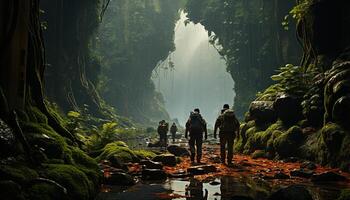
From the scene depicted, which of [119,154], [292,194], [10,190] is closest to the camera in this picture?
[10,190]

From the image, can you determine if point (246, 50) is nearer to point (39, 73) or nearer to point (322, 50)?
point (322, 50)

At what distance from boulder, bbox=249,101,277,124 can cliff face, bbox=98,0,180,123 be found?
57515 millimetres

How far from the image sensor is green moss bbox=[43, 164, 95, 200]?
18.3ft

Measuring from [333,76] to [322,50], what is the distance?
4.99m

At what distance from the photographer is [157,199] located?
6.28 metres

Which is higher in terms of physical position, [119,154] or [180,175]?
[119,154]

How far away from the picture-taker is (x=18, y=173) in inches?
193

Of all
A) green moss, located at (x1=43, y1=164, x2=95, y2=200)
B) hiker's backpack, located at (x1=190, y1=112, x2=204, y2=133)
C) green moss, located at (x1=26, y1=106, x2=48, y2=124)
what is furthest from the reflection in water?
Answer: hiker's backpack, located at (x1=190, y1=112, x2=204, y2=133)

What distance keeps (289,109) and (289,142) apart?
205 centimetres

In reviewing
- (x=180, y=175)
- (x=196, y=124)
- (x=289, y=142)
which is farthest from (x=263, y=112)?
(x=180, y=175)

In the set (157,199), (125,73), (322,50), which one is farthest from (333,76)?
(125,73)

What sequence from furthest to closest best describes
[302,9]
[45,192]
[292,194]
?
[302,9], [292,194], [45,192]

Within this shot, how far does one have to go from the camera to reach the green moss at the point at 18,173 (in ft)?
15.4

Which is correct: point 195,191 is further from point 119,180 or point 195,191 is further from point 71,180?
point 71,180
